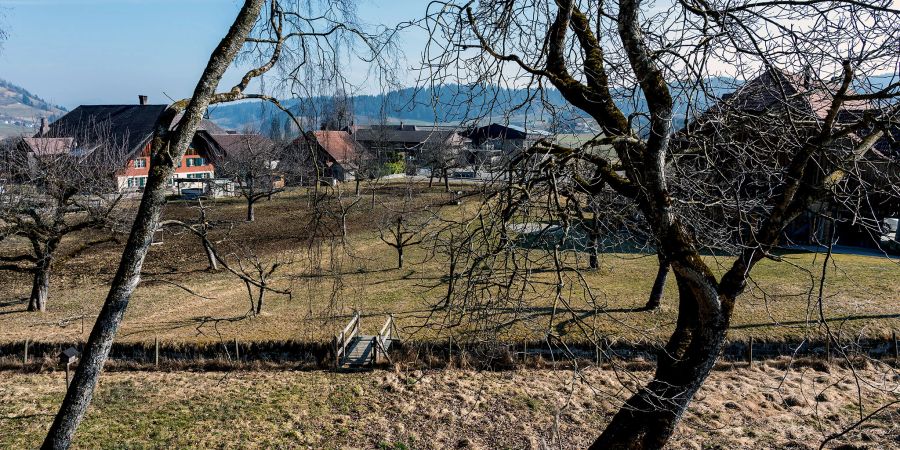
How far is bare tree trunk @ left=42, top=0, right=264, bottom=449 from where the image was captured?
17.6 feet

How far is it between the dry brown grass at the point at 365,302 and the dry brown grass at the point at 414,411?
121cm

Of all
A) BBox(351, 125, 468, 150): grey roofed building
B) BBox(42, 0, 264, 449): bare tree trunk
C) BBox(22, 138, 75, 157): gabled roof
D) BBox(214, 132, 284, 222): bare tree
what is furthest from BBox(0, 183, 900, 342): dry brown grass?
BBox(351, 125, 468, 150): grey roofed building

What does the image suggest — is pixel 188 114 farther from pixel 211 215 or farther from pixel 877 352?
pixel 211 215

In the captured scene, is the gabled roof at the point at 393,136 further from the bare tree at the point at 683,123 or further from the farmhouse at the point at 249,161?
the bare tree at the point at 683,123

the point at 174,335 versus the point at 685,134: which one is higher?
the point at 685,134

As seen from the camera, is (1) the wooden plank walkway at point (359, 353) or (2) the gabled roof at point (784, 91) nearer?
(2) the gabled roof at point (784, 91)

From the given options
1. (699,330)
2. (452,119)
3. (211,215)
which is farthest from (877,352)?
(211,215)

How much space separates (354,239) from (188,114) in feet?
70.7

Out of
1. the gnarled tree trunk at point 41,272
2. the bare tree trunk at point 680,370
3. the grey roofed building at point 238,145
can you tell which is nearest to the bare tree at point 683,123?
the bare tree trunk at point 680,370

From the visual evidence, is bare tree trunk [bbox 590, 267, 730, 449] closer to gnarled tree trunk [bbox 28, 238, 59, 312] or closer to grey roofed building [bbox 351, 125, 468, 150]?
gnarled tree trunk [bbox 28, 238, 59, 312]

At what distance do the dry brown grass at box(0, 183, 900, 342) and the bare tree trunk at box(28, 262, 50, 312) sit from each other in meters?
0.34

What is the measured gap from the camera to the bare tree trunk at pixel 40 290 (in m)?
16.9

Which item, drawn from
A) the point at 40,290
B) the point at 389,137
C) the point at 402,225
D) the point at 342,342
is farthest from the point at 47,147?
the point at 389,137

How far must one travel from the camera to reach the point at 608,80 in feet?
16.1
